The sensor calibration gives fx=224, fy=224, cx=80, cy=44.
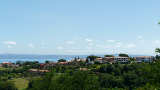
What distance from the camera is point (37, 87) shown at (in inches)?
779

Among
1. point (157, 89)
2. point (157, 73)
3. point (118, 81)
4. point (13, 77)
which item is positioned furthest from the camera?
point (13, 77)

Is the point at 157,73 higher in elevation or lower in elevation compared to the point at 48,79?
higher

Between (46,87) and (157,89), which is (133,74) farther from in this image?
(157,89)

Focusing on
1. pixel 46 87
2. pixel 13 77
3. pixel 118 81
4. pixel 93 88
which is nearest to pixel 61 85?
pixel 46 87

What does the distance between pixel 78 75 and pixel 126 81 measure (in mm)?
21571

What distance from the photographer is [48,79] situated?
2017 cm

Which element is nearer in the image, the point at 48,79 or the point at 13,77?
the point at 48,79

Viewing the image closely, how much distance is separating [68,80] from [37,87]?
2.91 metres

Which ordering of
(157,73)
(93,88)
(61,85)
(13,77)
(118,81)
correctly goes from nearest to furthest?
1. (157,73)
2. (61,85)
3. (93,88)
4. (118,81)
5. (13,77)

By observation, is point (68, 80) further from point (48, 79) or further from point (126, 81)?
point (126, 81)

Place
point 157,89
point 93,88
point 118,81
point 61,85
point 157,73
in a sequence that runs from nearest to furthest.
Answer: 1. point 157,89
2. point 157,73
3. point 61,85
4. point 93,88
5. point 118,81

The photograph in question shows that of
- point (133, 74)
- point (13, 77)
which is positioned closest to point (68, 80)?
point (133, 74)

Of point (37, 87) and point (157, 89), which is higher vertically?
point (157, 89)

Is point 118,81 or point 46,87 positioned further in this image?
point 118,81
